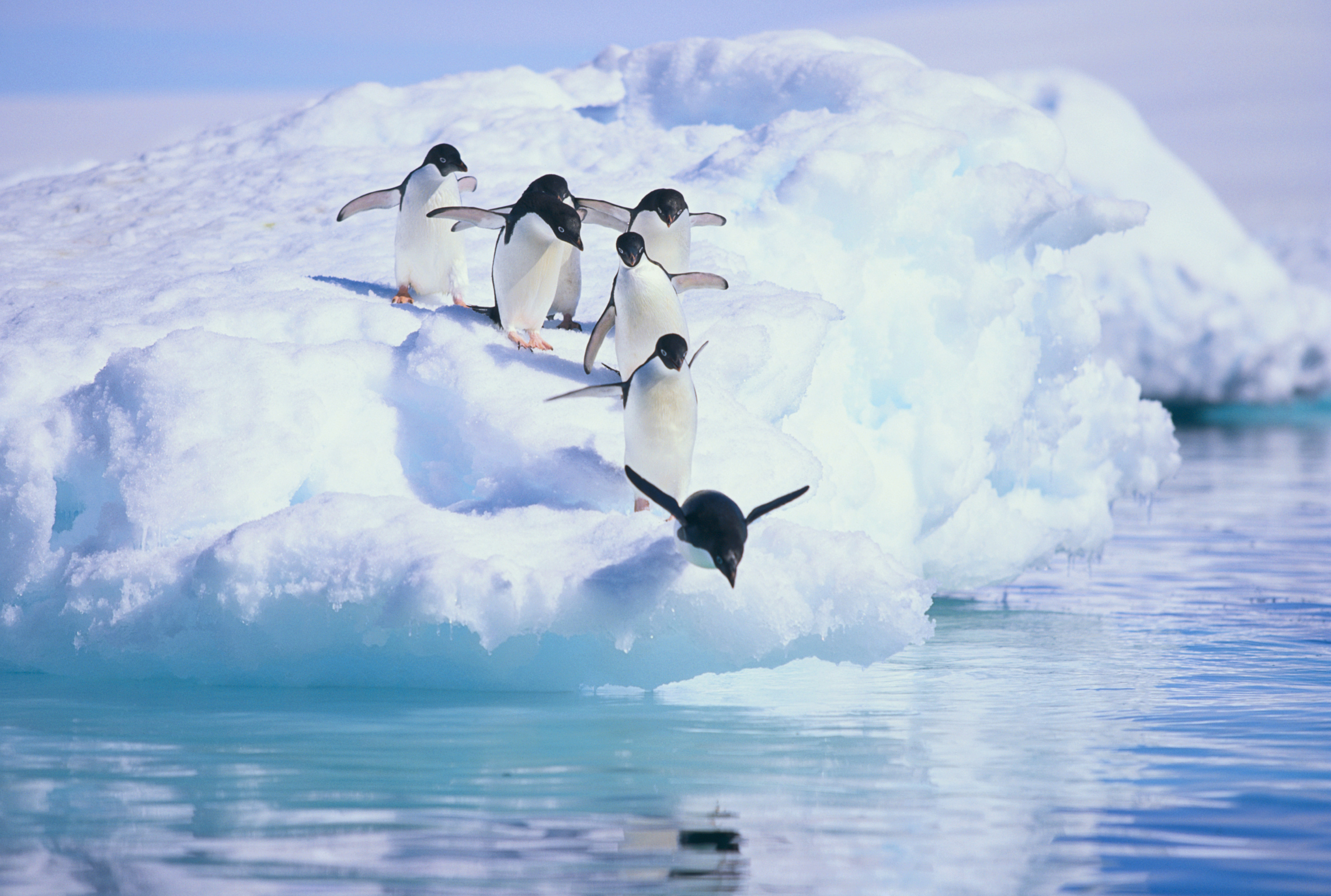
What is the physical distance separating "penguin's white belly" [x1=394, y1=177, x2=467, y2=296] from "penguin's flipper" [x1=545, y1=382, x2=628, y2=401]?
1.46m

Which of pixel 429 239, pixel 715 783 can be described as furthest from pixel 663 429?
pixel 429 239

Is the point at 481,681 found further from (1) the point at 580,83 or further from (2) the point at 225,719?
(1) the point at 580,83

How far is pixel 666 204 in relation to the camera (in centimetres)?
626

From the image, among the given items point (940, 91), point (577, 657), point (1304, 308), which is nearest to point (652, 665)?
point (577, 657)

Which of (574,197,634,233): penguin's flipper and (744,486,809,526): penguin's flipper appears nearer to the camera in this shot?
(744,486,809,526): penguin's flipper

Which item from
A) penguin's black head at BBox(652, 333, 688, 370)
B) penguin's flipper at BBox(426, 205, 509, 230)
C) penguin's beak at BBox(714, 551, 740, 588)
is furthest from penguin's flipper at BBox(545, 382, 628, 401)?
penguin's flipper at BBox(426, 205, 509, 230)

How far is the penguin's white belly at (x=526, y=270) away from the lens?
5.91m

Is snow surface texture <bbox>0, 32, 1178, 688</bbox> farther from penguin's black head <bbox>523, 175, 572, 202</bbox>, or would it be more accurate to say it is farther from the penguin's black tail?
penguin's black head <bbox>523, 175, 572, 202</bbox>

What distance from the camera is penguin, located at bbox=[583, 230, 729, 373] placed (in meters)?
5.59

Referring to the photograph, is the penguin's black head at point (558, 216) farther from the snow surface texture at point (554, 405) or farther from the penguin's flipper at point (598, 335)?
the snow surface texture at point (554, 405)

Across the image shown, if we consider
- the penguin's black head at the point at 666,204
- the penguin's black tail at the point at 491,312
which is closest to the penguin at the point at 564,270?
the penguin's black tail at the point at 491,312

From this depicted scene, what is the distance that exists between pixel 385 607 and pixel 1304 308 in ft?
90.6

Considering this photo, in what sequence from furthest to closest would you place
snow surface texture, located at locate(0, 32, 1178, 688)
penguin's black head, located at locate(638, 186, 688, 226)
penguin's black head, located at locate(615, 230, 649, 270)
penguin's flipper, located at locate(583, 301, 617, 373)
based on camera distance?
penguin's black head, located at locate(638, 186, 688, 226)
penguin's flipper, located at locate(583, 301, 617, 373)
penguin's black head, located at locate(615, 230, 649, 270)
snow surface texture, located at locate(0, 32, 1178, 688)

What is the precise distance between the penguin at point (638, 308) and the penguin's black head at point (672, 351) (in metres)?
0.56
